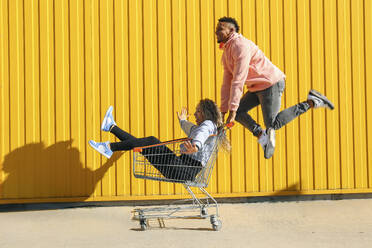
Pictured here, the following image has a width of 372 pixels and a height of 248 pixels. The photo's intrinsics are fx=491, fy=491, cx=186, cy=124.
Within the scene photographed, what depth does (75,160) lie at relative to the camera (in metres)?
6.23

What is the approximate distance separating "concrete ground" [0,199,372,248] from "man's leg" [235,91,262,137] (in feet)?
3.55

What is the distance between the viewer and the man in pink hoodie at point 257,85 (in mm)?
5352

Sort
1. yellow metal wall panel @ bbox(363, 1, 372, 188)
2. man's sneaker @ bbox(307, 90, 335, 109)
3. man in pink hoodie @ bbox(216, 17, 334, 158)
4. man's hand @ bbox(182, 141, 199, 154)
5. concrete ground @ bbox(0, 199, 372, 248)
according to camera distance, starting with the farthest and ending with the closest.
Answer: yellow metal wall panel @ bbox(363, 1, 372, 188) → man's sneaker @ bbox(307, 90, 335, 109) → man in pink hoodie @ bbox(216, 17, 334, 158) → man's hand @ bbox(182, 141, 199, 154) → concrete ground @ bbox(0, 199, 372, 248)

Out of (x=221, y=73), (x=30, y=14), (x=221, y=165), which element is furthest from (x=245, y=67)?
(x=30, y=14)

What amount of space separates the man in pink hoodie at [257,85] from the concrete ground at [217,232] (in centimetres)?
88

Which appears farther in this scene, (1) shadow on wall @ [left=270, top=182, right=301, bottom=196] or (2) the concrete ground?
(1) shadow on wall @ [left=270, top=182, right=301, bottom=196]

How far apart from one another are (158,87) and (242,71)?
144 centimetres

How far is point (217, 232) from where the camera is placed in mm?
5086

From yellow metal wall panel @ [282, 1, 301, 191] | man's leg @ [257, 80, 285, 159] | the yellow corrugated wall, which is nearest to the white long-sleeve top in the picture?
man's leg @ [257, 80, 285, 159]

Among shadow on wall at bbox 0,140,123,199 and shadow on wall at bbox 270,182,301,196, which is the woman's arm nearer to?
shadow on wall at bbox 0,140,123,199

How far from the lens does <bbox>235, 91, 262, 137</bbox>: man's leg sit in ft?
18.3

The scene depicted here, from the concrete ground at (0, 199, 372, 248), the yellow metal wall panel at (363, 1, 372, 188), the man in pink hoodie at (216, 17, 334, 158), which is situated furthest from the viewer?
the yellow metal wall panel at (363, 1, 372, 188)

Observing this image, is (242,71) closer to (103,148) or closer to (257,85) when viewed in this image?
(257,85)

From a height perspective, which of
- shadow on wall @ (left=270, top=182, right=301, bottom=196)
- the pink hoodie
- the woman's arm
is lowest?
shadow on wall @ (left=270, top=182, right=301, bottom=196)
